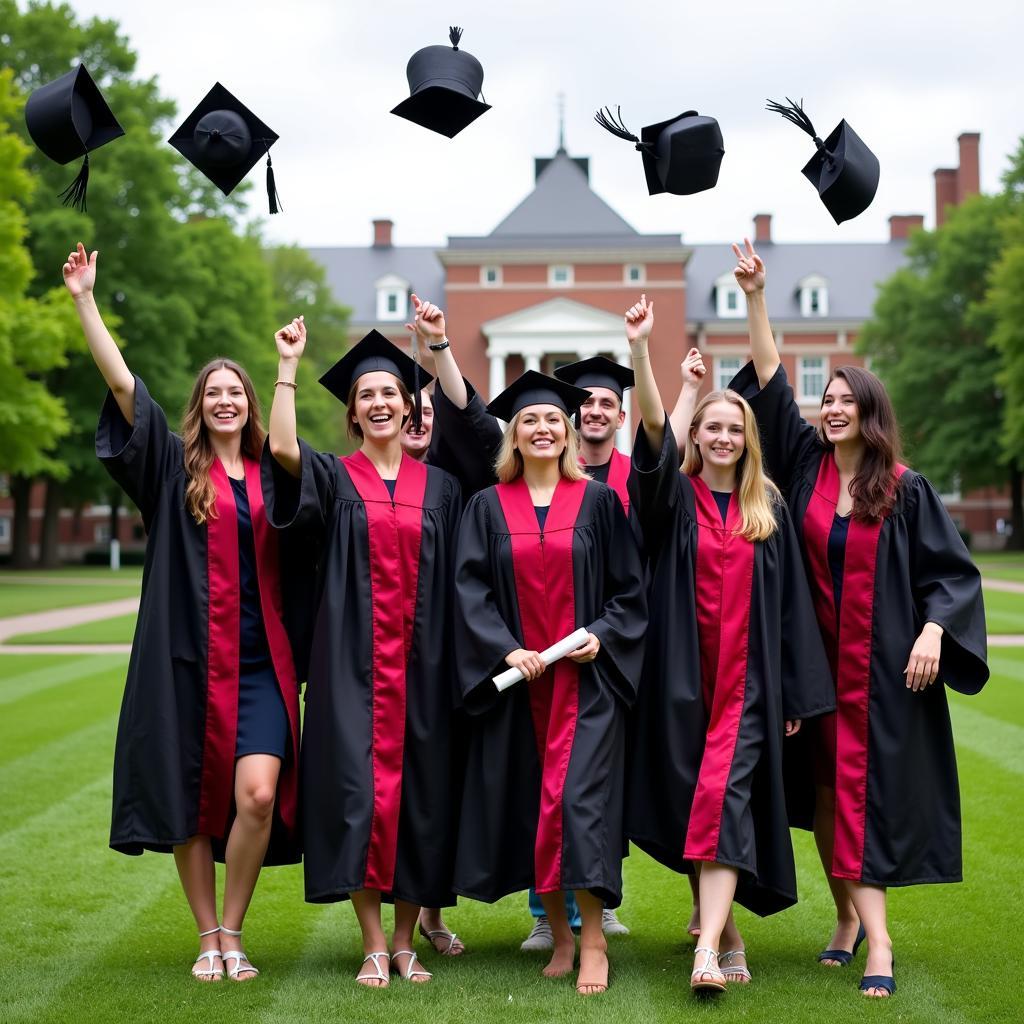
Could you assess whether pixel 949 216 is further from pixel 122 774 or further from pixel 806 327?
pixel 122 774

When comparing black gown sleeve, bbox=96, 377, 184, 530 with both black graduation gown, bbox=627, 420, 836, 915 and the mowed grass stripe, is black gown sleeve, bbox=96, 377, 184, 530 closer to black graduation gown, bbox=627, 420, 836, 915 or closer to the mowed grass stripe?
black graduation gown, bbox=627, 420, 836, 915

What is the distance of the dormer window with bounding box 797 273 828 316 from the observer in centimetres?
5275

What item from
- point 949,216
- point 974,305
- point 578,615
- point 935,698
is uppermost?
point 949,216

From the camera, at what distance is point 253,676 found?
4582 mm

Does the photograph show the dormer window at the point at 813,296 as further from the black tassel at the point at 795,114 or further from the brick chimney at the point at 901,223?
the black tassel at the point at 795,114

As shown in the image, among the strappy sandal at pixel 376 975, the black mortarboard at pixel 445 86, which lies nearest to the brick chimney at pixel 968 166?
the black mortarboard at pixel 445 86

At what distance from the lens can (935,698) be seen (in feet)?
14.9

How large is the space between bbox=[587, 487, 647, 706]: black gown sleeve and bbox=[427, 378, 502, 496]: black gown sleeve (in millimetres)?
661

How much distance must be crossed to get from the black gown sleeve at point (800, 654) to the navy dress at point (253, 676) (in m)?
1.79

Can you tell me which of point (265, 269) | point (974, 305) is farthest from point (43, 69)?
point (974, 305)

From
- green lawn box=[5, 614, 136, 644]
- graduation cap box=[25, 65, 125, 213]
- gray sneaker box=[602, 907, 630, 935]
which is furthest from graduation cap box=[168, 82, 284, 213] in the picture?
green lawn box=[5, 614, 136, 644]

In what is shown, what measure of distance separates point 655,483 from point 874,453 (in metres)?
0.83

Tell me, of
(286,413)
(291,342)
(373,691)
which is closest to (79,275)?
(291,342)

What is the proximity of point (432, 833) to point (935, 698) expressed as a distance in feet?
6.04
